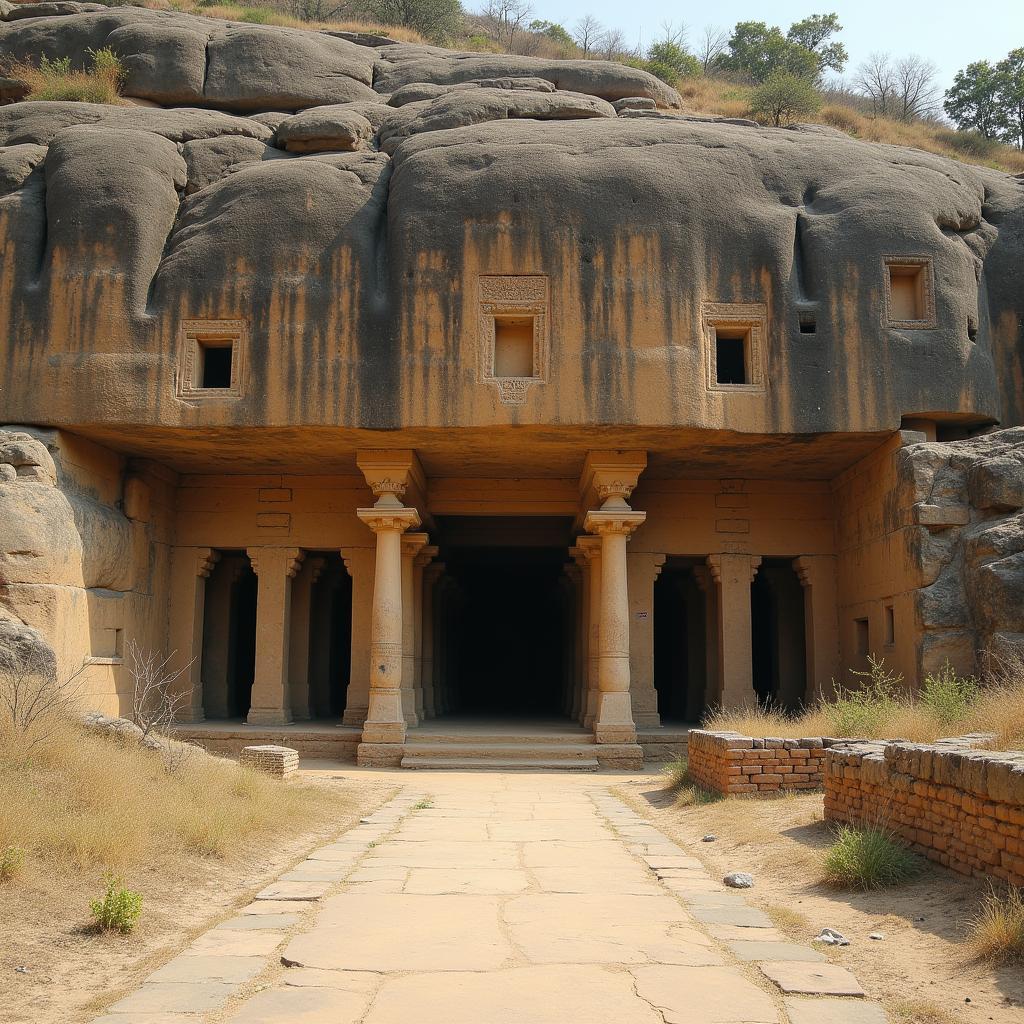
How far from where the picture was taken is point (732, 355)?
17.9 metres

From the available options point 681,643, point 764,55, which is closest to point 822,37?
point 764,55

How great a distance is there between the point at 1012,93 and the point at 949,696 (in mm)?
36713

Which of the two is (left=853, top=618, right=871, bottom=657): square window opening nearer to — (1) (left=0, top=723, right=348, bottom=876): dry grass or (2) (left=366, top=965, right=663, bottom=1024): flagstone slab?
(1) (left=0, top=723, right=348, bottom=876): dry grass

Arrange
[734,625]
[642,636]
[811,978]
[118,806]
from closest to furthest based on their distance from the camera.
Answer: [811,978], [118,806], [642,636], [734,625]

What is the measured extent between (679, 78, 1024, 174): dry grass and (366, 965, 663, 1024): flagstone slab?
24.2 m

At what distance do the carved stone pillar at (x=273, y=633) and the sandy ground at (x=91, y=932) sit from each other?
996 centimetres

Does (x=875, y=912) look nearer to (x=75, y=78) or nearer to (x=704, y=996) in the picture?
(x=704, y=996)

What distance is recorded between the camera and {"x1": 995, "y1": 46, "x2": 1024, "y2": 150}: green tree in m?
38.9

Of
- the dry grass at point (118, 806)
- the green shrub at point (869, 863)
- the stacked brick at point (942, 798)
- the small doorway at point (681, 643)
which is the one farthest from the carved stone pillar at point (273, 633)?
the green shrub at point (869, 863)

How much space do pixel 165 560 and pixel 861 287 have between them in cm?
1225

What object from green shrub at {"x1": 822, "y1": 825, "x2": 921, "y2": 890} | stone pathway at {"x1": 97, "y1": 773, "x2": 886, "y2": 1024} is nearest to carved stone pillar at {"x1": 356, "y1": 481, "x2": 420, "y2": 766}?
stone pathway at {"x1": 97, "y1": 773, "x2": 886, "y2": 1024}

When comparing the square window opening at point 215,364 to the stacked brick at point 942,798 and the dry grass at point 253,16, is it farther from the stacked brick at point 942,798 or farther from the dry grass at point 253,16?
the dry grass at point 253,16

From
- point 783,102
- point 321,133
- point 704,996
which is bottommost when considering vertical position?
point 704,996

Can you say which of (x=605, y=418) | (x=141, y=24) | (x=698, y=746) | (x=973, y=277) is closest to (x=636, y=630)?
(x=605, y=418)
